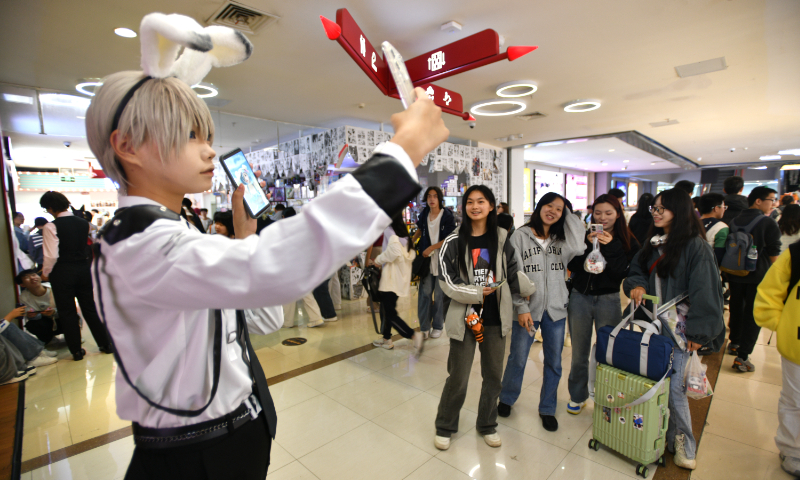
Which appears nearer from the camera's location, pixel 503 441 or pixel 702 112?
pixel 503 441

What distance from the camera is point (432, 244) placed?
407 cm

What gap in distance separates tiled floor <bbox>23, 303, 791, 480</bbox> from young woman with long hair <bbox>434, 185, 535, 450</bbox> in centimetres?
19

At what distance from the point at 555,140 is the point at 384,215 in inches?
400

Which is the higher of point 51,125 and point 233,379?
point 51,125

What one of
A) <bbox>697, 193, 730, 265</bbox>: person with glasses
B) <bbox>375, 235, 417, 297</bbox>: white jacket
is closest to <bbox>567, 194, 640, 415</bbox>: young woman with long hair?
<bbox>697, 193, 730, 265</bbox>: person with glasses

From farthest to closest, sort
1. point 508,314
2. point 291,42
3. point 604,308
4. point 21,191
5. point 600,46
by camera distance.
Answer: point 21,191 → point 600,46 → point 291,42 → point 604,308 → point 508,314

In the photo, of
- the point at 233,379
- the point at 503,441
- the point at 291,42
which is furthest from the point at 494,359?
the point at 291,42

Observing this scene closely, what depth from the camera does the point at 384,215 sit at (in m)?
0.46

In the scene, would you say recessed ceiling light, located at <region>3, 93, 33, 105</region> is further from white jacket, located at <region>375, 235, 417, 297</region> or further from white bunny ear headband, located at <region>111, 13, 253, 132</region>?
white bunny ear headband, located at <region>111, 13, 253, 132</region>

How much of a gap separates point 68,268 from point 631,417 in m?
5.08

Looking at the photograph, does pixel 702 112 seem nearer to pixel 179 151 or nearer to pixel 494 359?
pixel 494 359

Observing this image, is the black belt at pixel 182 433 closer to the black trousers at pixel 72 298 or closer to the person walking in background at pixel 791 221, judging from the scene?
the black trousers at pixel 72 298

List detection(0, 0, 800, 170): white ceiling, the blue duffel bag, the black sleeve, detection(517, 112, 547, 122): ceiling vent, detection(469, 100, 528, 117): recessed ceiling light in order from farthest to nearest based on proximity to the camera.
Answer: detection(517, 112, 547, 122): ceiling vent → detection(469, 100, 528, 117): recessed ceiling light → detection(0, 0, 800, 170): white ceiling → the blue duffel bag → the black sleeve

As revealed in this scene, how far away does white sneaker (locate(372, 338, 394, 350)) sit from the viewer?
155 inches
